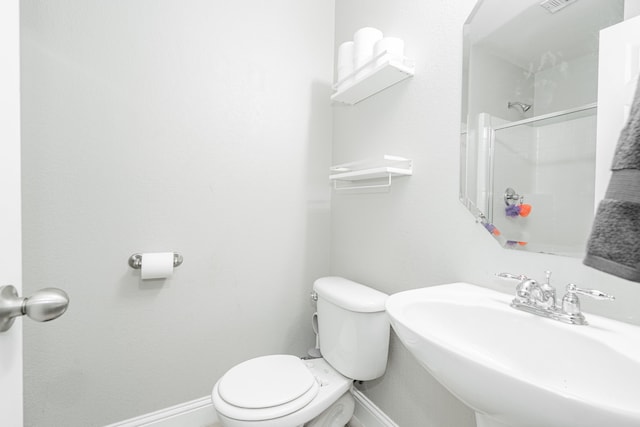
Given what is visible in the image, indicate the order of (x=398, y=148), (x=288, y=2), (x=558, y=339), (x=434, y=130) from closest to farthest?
1. (x=558, y=339)
2. (x=434, y=130)
3. (x=398, y=148)
4. (x=288, y=2)

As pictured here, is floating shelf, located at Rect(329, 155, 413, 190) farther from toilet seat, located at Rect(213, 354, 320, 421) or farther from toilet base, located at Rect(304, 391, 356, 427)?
toilet base, located at Rect(304, 391, 356, 427)

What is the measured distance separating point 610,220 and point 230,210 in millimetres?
1326

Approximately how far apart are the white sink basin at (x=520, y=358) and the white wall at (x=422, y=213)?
0.42 feet

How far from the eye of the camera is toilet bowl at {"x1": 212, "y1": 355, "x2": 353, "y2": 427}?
3.06 ft

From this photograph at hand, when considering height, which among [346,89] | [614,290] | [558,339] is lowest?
[558,339]

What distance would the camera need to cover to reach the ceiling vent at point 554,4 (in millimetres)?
787

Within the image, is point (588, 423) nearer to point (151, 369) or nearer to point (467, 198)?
point (467, 198)

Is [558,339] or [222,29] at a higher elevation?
[222,29]

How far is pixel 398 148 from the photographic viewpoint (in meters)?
1.25

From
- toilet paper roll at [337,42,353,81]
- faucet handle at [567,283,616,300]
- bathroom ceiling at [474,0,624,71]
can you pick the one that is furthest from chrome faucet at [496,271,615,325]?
toilet paper roll at [337,42,353,81]

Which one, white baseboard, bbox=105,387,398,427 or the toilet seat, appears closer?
the toilet seat

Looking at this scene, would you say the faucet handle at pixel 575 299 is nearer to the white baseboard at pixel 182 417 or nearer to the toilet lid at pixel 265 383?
the toilet lid at pixel 265 383

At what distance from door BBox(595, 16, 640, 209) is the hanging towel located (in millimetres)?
384

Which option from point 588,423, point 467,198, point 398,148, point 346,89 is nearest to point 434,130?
point 398,148
